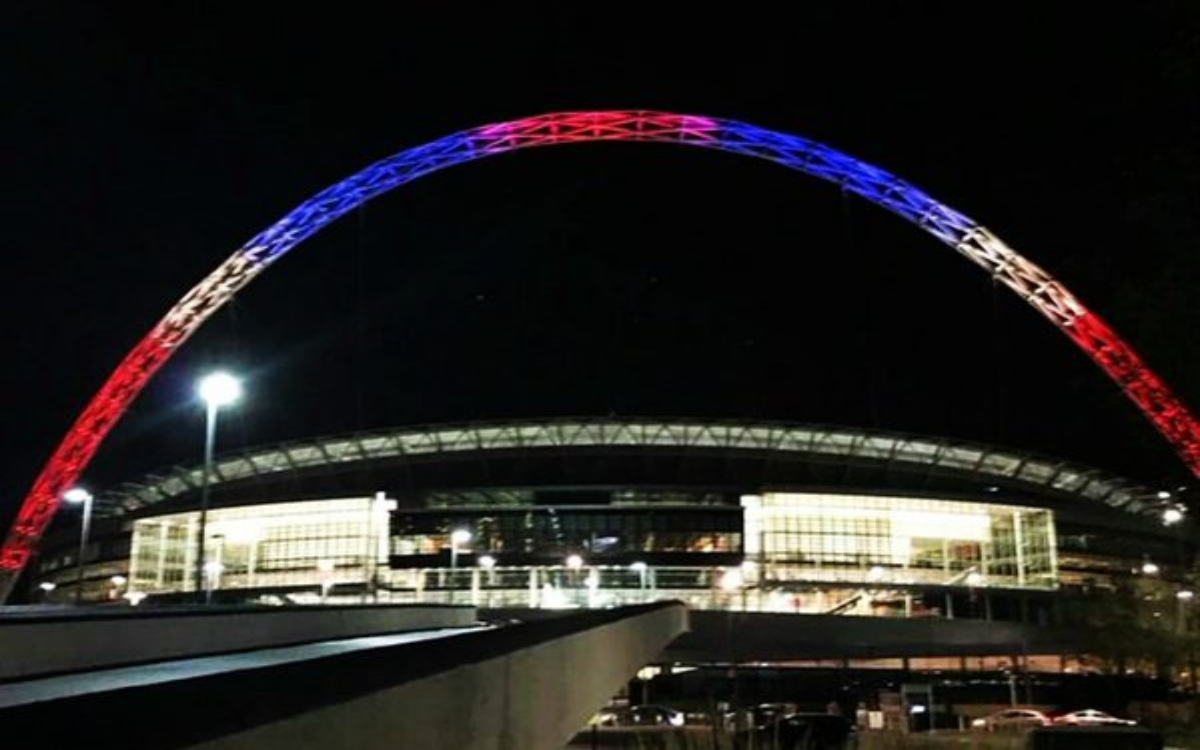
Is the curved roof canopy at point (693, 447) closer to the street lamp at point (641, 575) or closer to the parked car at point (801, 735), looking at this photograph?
the street lamp at point (641, 575)

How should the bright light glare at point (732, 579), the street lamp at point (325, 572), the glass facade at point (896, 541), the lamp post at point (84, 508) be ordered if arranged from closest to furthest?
the lamp post at point (84, 508) < the bright light glare at point (732, 579) < the glass facade at point (896, 541) < the street lamp at point (325, 572)

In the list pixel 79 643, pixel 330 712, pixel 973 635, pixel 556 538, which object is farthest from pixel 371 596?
pixel 330 712

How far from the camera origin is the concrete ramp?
3783 millimetres

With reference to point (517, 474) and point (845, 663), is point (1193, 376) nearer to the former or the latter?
point (845, 663)

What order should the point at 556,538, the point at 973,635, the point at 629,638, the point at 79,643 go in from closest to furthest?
the point at 79,643
the point at 629,638
the point at 973,635
the point at 556,538

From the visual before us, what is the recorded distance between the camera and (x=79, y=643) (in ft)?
48.8

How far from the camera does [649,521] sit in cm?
11188

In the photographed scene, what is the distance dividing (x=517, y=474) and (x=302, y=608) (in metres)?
91.1

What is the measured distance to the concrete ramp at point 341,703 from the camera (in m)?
3.78

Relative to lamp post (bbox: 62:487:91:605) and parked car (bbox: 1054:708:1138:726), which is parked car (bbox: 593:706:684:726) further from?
lamp post (bbox: 62:487:91:605)

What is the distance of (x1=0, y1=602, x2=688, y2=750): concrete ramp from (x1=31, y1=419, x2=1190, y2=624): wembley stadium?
3639 inches

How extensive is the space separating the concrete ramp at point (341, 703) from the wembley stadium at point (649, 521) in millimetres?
92424

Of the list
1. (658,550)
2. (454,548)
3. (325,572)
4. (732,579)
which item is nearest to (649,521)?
(658,550)

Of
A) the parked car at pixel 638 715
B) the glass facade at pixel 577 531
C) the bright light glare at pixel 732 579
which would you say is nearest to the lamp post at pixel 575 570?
the glass facade at pixel 577 531
